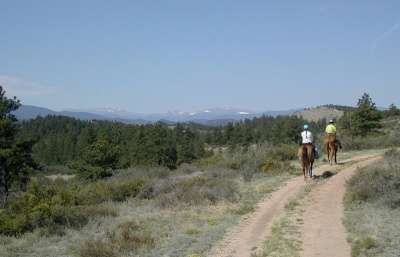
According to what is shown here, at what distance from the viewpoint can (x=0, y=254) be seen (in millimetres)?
12688

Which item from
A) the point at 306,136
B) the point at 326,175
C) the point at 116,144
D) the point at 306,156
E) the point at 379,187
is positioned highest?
the point at 306,136

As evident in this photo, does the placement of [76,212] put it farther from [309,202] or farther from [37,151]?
[37,151]

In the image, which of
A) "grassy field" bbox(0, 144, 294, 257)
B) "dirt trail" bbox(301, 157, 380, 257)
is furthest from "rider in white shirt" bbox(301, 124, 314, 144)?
"grassy field" bbox(0, 144, 294, 257)

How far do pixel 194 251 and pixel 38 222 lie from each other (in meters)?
6.63

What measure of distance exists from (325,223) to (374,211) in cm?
174

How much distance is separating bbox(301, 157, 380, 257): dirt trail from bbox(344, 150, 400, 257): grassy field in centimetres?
22

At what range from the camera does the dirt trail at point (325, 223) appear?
401 inches

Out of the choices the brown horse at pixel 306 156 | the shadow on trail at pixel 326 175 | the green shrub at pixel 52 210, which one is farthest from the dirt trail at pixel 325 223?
the green shrub at pixel 52 210

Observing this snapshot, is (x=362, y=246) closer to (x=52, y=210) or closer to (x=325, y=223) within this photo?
(x=325, y=223)

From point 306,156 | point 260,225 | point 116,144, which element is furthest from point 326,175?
point 116,144

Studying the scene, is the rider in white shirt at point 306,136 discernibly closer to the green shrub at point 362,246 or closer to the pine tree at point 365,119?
the green shrub at point 362,246

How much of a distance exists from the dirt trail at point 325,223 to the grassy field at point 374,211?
0.22 m

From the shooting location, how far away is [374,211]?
13258mm

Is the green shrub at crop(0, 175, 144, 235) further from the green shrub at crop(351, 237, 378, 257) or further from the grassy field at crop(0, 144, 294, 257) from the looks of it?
the green shrub at crop(351, 237, 378, 257)
